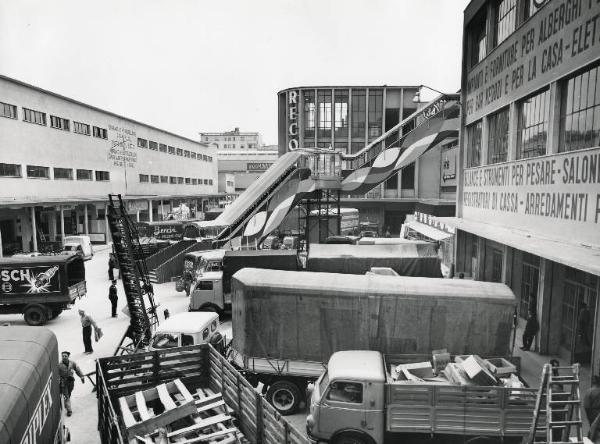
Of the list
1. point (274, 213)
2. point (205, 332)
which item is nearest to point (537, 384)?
point (205, 332)

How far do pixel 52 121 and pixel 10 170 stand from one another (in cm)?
697

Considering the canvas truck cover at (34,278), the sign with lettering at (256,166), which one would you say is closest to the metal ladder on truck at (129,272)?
the canvas truck cover at (34,278)

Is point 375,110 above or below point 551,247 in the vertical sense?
above

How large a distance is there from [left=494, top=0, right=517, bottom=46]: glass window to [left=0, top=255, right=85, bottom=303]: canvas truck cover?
19.1 m

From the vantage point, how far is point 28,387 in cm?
516

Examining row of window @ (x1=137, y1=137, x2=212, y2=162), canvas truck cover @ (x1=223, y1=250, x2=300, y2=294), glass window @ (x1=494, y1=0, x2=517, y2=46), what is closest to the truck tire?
canvas truck cover @ (x1=223, y1=250, x2=300, y2=294)

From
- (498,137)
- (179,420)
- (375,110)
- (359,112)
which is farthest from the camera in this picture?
(359,112)

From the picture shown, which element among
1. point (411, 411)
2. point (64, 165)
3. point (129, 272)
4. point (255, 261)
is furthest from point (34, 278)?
point (64, 165)

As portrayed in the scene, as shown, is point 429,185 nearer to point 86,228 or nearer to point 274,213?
point 274,213

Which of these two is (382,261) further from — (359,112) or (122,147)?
(122,147)

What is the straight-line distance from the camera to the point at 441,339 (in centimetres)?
1002

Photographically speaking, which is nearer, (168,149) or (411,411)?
(411,411)

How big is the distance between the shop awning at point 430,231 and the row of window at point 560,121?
5.89 meters

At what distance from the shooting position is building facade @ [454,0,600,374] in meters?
10.4
